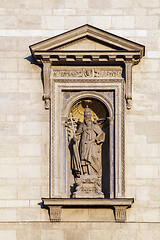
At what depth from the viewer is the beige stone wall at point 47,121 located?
2608 cm

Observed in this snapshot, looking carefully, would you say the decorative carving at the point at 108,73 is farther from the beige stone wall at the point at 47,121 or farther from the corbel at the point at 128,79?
the beige stone wall at the point at 47,121

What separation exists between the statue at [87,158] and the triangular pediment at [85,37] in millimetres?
1634

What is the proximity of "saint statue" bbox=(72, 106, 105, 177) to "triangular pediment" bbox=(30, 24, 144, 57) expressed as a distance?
5.31 ft

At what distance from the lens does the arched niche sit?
1048 inches

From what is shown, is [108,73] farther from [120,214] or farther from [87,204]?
[120,214]

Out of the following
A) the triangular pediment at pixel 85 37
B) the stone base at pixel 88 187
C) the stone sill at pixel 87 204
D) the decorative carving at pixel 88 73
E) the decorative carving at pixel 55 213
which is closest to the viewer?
the stone sill at pixel 87 204

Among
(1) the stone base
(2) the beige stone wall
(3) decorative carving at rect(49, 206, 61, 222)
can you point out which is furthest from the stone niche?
(3) decorative carving at rect(49, 206, 61, 222)

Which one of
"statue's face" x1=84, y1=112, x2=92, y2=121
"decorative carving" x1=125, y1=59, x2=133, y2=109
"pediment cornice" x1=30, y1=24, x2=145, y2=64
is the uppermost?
"pediment cornice" x1=30, y1=24, x2=145, y2=64

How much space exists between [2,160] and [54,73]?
8.21 ft

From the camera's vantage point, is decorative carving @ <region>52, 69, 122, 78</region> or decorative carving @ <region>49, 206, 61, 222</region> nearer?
decorative carving @ <region>49, 206, 61, 222</region>

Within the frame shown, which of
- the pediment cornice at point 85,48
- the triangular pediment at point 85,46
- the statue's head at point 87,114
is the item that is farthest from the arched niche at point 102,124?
the triangular pediment at point 85,46

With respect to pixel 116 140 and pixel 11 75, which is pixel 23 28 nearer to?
pixel 11 75

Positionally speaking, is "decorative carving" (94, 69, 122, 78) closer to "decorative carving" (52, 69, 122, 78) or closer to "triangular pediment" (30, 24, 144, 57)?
"decorative carving" (52, 69, 122, 78)

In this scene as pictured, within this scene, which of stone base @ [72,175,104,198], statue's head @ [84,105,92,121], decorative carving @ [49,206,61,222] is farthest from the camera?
statue's head @ [84,105,92,121]
